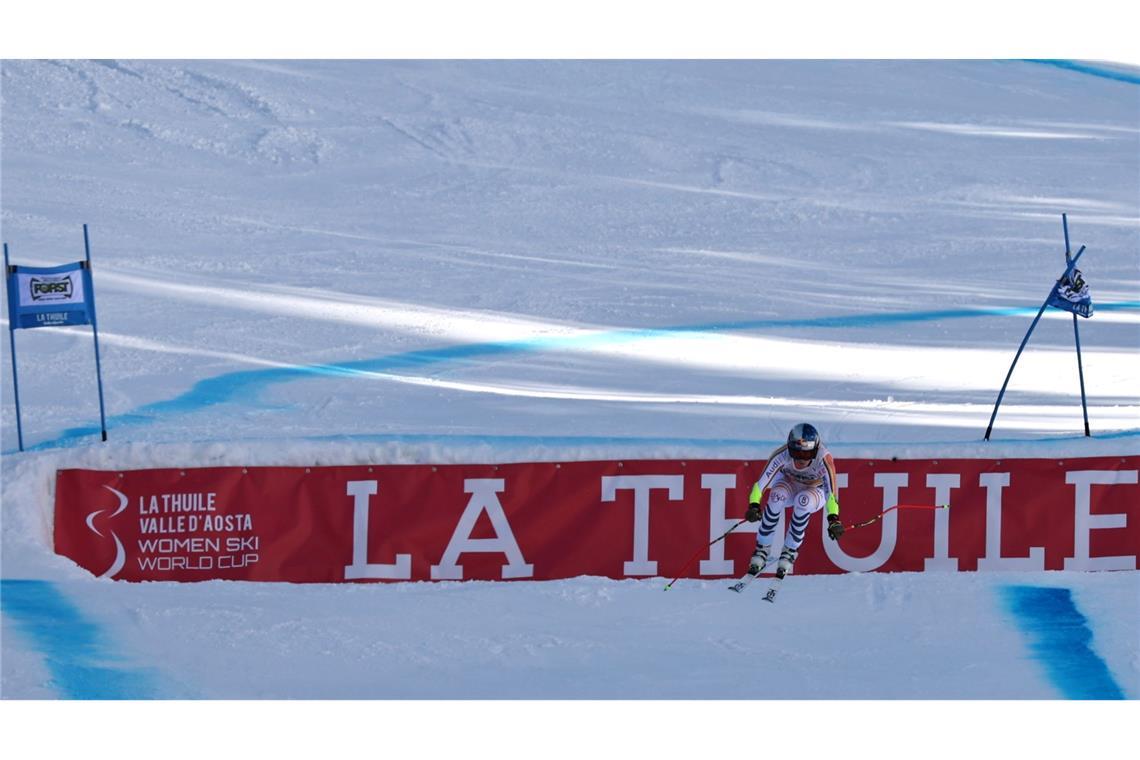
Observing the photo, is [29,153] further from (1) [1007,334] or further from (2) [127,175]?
(1) [1007,334]

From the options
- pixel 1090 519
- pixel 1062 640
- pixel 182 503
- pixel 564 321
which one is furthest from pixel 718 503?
pixel 564 321

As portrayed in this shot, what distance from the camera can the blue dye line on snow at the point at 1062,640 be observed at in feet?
27.2

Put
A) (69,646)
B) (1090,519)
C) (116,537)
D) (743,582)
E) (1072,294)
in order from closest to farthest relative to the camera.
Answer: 1. (69,646)
2. (743,582)
3. (116,537)
4. (1090,519)
5. (1072,294)

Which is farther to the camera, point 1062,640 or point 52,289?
point 52,289

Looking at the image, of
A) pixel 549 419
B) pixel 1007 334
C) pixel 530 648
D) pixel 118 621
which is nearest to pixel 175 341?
pixel 549 419

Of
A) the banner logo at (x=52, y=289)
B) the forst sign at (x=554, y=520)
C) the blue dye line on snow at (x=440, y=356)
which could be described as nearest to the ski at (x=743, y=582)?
the forst sign at (x=554, y=520)

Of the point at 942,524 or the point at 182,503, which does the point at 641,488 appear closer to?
the point at 942,524

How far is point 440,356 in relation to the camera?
12859 mm

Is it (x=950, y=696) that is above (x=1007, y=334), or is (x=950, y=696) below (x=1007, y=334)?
below

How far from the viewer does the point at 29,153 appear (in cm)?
1791

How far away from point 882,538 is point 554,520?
6.82 ft

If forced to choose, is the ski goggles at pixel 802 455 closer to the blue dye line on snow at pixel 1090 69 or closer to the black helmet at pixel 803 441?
the black helmet at pixel 803 441

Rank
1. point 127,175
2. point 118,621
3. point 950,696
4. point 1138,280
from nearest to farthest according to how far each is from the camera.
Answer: point 950,696 → point 118,621 → point 1138,280 → point 127,175

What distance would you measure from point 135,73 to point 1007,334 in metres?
11.9
